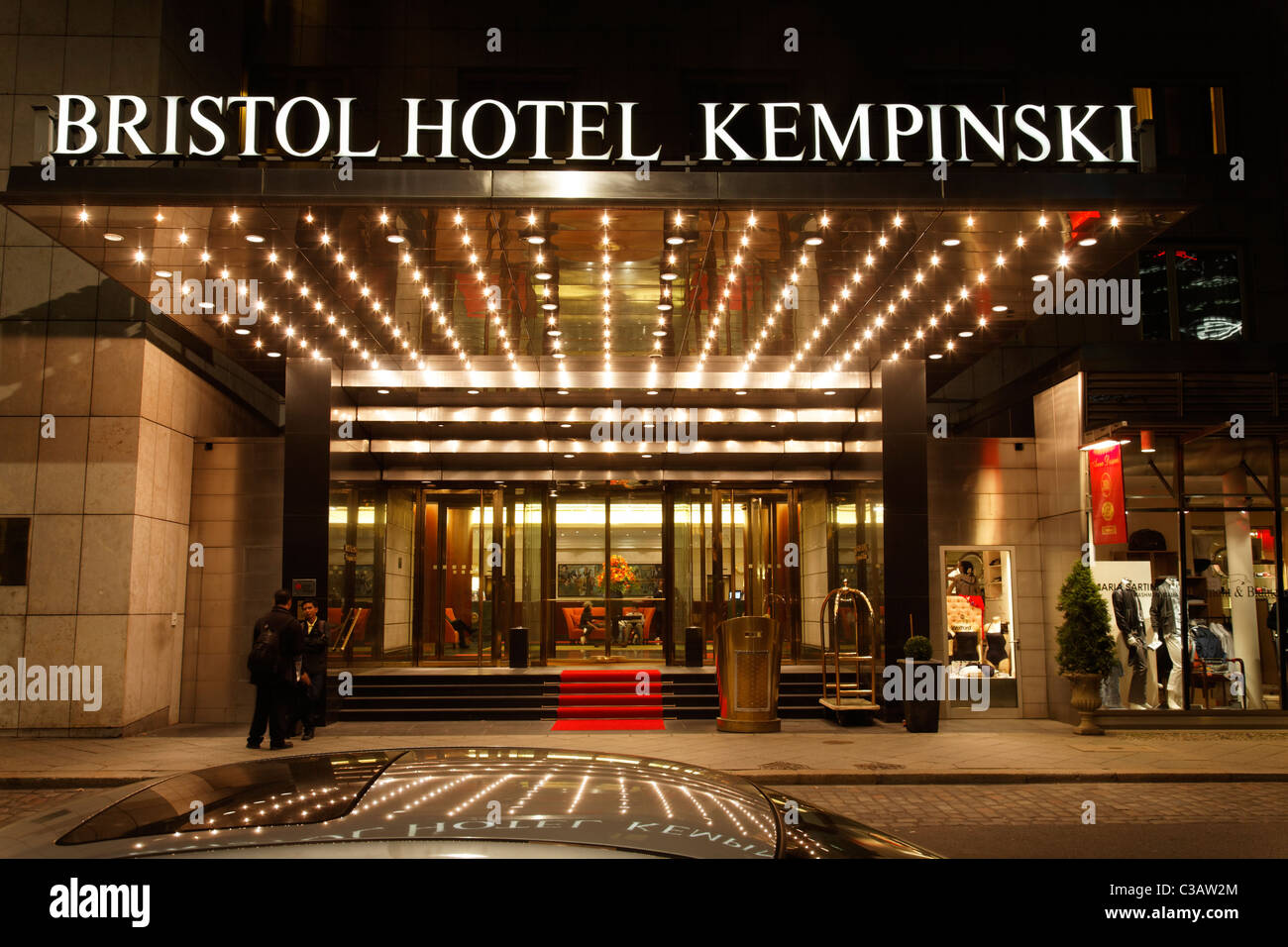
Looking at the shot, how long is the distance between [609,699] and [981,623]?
238 inches

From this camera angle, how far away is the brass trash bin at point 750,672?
541 inches

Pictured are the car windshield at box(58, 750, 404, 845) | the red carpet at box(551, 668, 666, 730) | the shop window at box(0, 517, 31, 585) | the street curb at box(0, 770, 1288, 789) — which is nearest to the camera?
the car windshield at box(58, 750, 404, 845)

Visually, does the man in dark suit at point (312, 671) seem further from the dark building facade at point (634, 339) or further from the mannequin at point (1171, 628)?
the mannequin at point (1171, 628)

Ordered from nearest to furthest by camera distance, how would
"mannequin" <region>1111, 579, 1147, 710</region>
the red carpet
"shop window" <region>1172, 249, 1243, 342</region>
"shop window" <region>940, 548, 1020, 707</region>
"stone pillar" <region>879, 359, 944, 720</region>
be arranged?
"mannequin" <region>1111, 579, 1147, 710</region> < the red carpet < "stone pillar" <region>879, 359, 944, 720</region> < "shop window" <region>940, 548, 1020, 707</region> < "shop window" <region>1172, 249, 1243, 342</region>

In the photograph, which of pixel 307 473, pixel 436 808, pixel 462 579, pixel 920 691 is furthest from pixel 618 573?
pixel 436 808

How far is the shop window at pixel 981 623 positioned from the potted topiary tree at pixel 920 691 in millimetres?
1210

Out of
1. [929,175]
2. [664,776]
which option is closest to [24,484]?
[929,175]

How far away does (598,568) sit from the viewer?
19.9m

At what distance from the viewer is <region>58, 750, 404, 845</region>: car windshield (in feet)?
7.10

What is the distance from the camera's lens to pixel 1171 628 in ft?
48.1

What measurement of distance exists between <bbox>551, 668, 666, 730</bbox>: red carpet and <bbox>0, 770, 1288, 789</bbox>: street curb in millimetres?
4082

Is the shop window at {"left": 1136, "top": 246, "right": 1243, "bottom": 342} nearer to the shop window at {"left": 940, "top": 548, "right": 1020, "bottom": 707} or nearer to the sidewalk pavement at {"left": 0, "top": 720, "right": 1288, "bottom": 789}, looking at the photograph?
the shop window at {"left": 940, "top": 548, "right": 1020, "bottom": 707}

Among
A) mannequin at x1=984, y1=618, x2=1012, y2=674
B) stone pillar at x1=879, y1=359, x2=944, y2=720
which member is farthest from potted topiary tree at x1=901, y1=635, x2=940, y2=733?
mannequin at x1=984, y1=618, x2=1012, y2=674
